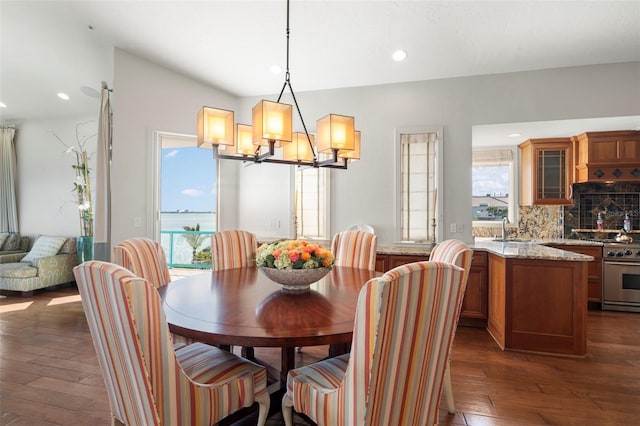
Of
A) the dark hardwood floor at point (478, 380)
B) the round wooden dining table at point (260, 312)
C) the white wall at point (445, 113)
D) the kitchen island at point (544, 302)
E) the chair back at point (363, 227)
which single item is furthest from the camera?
the chair back at point (363, 227)

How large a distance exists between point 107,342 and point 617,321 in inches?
190

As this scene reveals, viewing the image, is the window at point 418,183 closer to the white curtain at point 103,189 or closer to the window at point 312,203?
the window at point 312,203

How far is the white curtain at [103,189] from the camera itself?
3559 millimetres

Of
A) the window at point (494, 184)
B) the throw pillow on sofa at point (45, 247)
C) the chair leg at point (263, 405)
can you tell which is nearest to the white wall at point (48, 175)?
the throw pillow on sofa at point (45, 247)

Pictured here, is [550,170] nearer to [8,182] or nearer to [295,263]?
[295,263]

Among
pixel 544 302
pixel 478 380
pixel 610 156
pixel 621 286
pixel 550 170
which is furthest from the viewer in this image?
pixel 550 170

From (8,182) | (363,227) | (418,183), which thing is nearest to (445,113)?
(418,183)

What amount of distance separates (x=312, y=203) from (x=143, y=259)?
2.49 meters

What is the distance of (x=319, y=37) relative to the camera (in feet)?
10.7

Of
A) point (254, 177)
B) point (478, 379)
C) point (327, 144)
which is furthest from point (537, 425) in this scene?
point (254, 177)

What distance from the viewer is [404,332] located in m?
1.06

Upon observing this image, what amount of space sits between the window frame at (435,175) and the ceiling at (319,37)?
60cm

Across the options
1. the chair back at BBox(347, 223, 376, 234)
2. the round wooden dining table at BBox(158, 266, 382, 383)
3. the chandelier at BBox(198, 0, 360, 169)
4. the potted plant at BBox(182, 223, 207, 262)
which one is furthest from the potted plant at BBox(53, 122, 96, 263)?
the chair back at BBox(347, 223, 376, 234)

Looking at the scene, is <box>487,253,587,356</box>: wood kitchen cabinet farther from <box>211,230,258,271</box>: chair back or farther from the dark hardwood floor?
<box>211,230,258,271</box>: chair back
